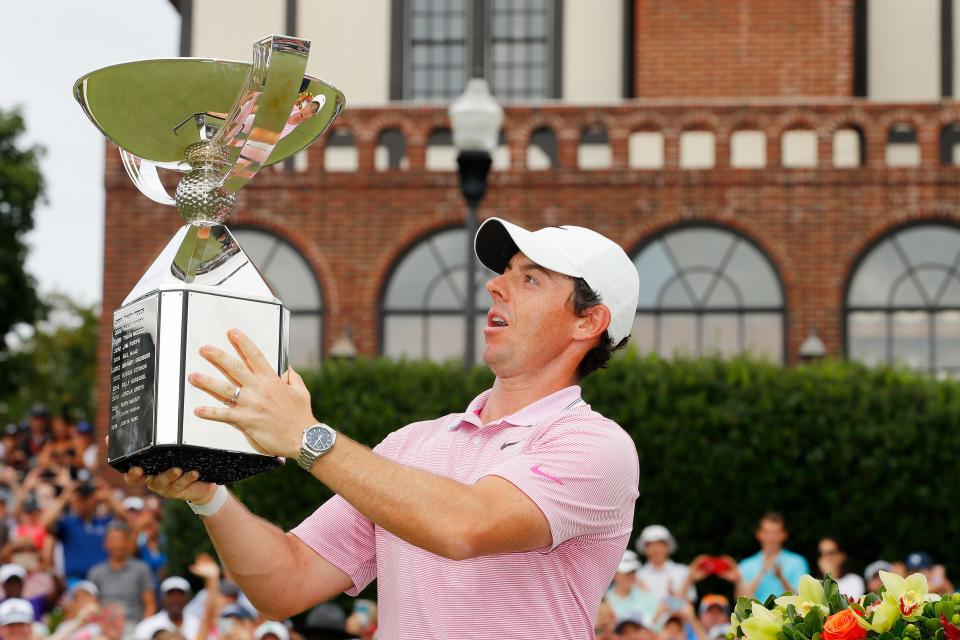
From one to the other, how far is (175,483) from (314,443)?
0.41 m

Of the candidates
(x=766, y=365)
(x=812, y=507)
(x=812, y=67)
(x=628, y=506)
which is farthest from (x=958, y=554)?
(x=628, y=506)

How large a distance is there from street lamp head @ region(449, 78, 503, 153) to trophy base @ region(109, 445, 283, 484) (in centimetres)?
977

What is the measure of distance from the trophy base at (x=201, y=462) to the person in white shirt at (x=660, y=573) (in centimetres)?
840

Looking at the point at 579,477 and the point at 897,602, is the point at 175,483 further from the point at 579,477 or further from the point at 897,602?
the point at 897,602

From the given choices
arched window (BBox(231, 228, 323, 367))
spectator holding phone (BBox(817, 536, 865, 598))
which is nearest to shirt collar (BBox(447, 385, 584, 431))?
spectator holding phone (BBox(817, 536, 865, 598))

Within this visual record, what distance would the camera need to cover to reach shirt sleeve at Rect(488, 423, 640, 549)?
10.2 ft

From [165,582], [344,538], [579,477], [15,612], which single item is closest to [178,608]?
[165,582]

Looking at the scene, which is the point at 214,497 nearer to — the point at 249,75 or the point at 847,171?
the point at 249,75

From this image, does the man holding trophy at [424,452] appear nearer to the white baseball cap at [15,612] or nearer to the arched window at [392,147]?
the white baseball cap at [15,612]

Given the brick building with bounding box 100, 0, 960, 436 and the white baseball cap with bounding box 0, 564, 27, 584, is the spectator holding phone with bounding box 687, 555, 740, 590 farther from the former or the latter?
the brick building with bounding box 100, 0, 960, 436

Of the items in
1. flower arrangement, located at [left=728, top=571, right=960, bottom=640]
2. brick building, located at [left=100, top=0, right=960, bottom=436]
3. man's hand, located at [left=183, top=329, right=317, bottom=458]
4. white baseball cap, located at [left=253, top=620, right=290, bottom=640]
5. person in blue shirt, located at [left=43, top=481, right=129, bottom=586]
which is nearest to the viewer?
man's hand, located at [left=183, top=329, right=317, bottom=458]

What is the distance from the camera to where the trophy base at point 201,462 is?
2971 mm

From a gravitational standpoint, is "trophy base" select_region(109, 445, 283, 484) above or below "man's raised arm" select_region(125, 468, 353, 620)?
above

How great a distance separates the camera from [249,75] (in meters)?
3.00
